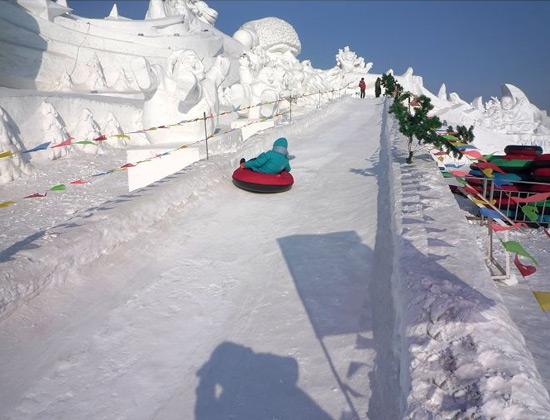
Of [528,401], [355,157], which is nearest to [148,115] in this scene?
[355,157]

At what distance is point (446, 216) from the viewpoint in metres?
2.99

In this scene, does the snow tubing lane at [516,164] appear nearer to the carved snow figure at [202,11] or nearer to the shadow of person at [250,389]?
the shadow of person at [250,389]

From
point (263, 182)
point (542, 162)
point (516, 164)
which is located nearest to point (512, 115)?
point (516, 164)

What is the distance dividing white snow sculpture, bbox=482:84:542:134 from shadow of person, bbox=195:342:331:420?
3249 centimetres

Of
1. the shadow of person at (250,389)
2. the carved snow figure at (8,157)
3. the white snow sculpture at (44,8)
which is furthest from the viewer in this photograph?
the white snow sculpture at (44,8)

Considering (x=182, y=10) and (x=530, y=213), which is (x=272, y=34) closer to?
(x=182, y=10)

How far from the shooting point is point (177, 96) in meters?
9.04

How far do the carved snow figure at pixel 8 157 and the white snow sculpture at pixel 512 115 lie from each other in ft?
103

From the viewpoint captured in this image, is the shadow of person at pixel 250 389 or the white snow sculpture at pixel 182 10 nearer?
the shadow of person at pixel 250 389

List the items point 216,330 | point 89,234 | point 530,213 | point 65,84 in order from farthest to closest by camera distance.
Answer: point 65,84 < point 530,213 < point 89,234 < point 216,330

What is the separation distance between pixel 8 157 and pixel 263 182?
26.7 feet

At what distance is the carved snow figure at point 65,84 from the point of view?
52.3 ft

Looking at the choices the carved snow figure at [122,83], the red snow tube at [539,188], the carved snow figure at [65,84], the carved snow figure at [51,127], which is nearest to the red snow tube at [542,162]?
the red snow tube at [539,188]

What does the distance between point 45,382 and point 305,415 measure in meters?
1.62
